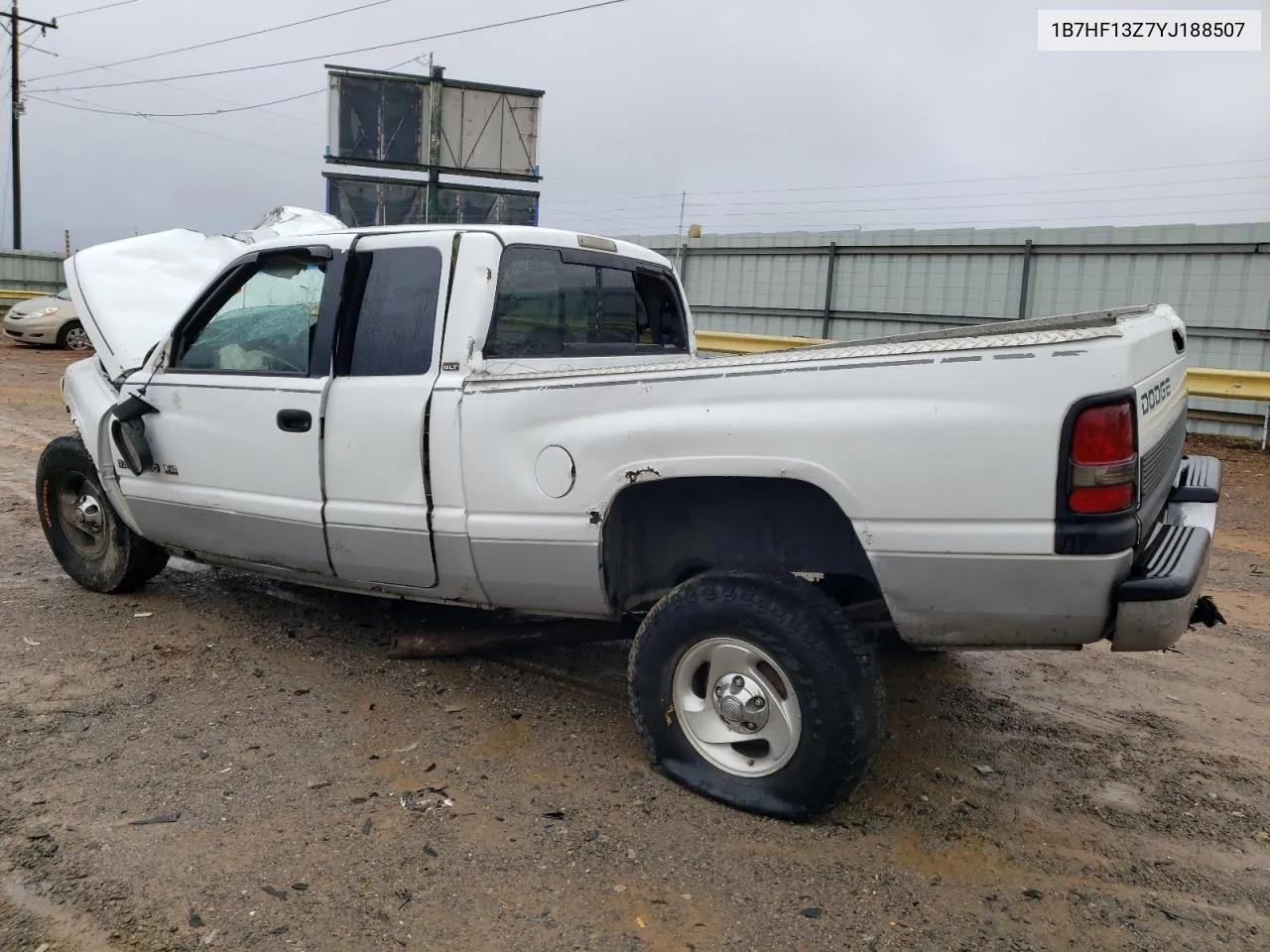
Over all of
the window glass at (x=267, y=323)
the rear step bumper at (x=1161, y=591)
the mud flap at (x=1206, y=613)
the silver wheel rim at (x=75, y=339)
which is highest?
the window glass at (x=267, y=323)

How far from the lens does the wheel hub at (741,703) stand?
10.1 feet

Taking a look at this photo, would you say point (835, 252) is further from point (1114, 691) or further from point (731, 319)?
point (1114, 691)

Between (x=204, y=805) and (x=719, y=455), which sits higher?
(x=719, y=455)

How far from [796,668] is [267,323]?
272 centimetres

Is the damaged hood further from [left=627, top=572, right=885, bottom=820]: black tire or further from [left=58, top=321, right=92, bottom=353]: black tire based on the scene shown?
[left=58, top=321, right=92, bottom=353]: black tire

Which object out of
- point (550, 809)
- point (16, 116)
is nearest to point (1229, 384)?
point (550, 809)

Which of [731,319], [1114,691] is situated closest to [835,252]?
[731,319]

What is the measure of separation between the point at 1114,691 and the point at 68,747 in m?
4.11

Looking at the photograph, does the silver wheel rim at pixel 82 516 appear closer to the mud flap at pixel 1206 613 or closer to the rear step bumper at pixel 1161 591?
the rear step bumper at pixel 1161 591

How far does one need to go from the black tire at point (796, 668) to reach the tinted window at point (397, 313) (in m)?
1.38

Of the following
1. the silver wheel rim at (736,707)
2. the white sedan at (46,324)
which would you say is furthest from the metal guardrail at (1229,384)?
the white sedan at (46,324)

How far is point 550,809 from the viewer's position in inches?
123

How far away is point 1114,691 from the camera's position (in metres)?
4.26

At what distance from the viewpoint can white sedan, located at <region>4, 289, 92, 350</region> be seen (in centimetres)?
1841
